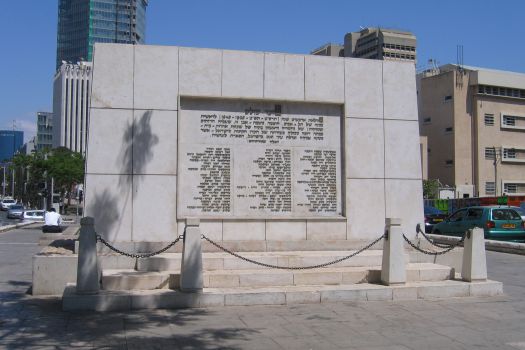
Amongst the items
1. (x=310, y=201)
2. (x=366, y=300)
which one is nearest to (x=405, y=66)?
(x=310, y=201)

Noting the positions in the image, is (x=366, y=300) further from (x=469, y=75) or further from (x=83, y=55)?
(x=83, y=55)

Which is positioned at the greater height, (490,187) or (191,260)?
(490,187)

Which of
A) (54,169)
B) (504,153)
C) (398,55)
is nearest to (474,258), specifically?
(54,169)

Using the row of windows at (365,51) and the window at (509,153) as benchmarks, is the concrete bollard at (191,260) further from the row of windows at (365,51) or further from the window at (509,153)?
the row of windows at (365,51)

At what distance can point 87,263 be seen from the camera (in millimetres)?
9453

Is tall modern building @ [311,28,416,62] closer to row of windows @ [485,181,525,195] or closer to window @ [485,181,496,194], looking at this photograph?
row of windows @ [485,181,525,195]

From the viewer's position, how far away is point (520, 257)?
19.2 metres

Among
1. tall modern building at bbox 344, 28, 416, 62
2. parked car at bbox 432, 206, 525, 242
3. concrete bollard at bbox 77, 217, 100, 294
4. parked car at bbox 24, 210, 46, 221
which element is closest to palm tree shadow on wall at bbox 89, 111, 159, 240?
concrete bollard at bbox 77, 217, 100, 294

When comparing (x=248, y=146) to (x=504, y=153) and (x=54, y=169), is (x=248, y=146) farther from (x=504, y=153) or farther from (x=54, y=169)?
(x=504, y=153)

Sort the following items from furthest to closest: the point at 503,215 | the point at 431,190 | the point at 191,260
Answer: the point at 431,190
the point at 503,215
the point at 191,260

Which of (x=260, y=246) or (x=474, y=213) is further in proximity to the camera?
(x=474, y=213)

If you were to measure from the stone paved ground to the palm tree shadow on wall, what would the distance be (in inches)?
74.1

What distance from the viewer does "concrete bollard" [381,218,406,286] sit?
35.5ft

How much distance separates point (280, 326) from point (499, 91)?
8548 centimetres
